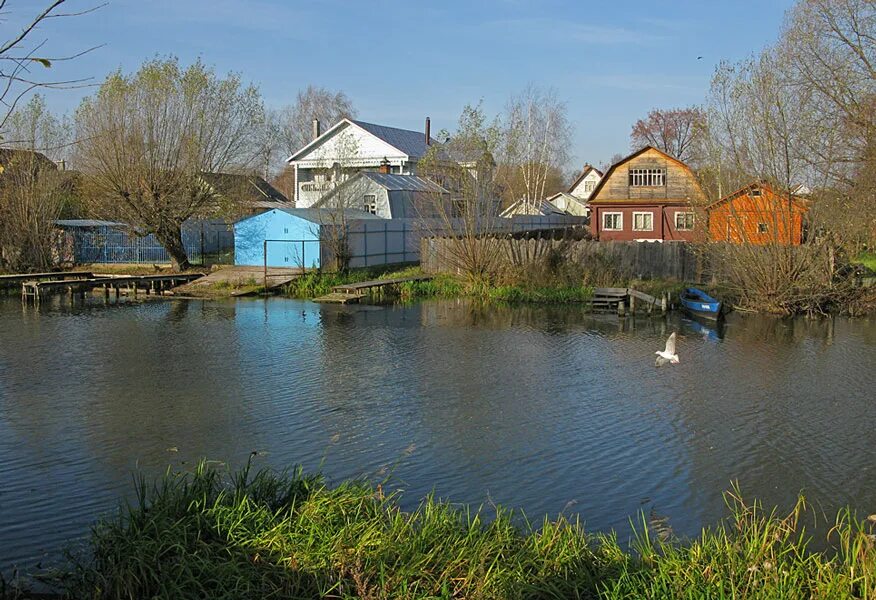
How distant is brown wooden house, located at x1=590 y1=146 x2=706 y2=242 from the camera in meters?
43.6

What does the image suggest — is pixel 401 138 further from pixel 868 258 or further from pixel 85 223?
pixel 868 258

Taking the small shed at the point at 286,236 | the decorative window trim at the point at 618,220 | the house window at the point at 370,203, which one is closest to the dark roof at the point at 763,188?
the small shed at the point at 286,236

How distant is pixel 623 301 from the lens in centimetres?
2736

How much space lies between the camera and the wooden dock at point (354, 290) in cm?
2953

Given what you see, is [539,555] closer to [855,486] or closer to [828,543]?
[828,543]

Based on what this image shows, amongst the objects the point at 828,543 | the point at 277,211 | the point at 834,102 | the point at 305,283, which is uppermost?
the point at 834,102

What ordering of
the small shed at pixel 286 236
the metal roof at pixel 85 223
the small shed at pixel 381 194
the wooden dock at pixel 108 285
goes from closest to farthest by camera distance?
the wooden dock at pixel 108 285 → the small shed at pixel 286 236 → the small shed at pixel 381 194 → the metal roof at pixel 85 223

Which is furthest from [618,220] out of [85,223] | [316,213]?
[85,223]

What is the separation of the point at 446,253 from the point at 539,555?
26003 millimetres

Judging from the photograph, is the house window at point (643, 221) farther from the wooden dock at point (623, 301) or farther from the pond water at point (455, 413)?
the pond water at point (455, 413)

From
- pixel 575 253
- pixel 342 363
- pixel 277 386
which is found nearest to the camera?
pixel 277 386

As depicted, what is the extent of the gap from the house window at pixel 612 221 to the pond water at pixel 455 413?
21.7 meters

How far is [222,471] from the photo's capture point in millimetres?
10188

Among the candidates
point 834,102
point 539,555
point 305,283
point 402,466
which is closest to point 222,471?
point 402,466
